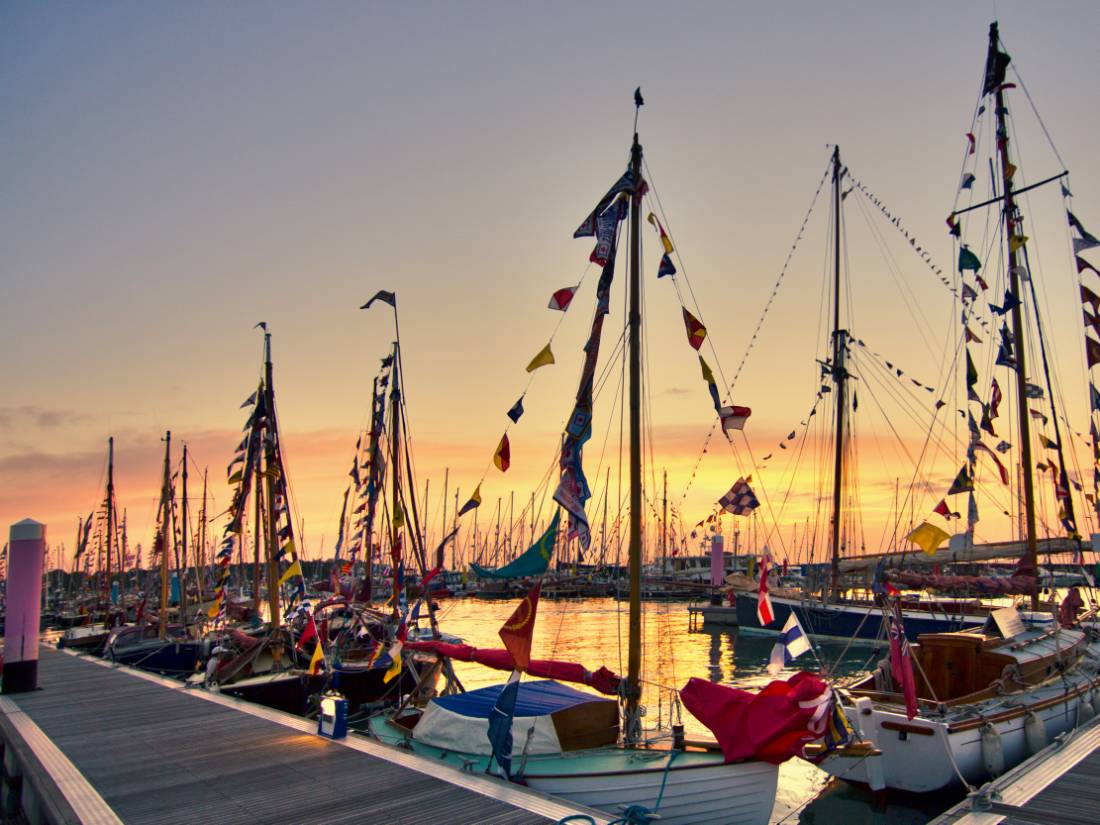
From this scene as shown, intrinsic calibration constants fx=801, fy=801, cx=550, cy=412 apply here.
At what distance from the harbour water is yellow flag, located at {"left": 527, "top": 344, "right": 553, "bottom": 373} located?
5911mm

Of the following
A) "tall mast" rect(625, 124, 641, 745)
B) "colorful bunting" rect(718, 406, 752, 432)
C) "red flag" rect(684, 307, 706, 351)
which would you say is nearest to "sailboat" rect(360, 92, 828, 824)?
"tall mast" rect(625, 124, 641, 745)

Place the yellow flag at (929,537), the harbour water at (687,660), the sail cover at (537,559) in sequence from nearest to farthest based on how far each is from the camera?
the sail cover at (537,559)
the yellow flag at (929,537)
the harbour water at (687,660)

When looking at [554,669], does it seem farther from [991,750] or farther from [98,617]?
[98,617]

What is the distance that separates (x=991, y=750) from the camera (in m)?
17.7

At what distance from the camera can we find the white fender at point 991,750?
17.6m

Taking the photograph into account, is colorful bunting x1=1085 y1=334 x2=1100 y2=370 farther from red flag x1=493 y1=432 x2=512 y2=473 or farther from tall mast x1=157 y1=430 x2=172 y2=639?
tall mast x1=157 y1=430 x2=172 y2=639

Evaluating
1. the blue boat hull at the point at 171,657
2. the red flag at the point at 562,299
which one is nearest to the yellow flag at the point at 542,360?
the red flag at the point at 562,299

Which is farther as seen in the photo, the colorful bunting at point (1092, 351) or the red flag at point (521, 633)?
the colorful bunting at point (1092, 351)

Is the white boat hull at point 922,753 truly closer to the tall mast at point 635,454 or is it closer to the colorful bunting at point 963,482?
the tall mast at point 635,454

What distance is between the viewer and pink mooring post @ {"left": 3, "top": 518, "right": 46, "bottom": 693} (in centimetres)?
2141

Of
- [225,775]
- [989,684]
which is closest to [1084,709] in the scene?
[989,684]

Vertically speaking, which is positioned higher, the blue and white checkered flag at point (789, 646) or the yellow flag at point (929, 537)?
the yellow flag at point (929, 537)

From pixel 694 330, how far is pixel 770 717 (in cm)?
719

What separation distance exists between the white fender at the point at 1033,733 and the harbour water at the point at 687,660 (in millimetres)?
2485
